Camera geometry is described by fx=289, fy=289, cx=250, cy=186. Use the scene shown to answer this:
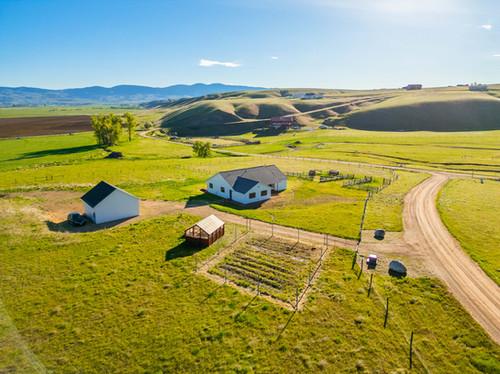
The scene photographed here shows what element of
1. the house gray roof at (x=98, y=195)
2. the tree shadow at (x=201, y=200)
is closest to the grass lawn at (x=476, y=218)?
the tree shadow at (x=201, y=200)

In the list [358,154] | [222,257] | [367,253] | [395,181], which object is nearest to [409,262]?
[367,253]

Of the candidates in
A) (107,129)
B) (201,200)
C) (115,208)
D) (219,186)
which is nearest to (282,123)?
(107,129)

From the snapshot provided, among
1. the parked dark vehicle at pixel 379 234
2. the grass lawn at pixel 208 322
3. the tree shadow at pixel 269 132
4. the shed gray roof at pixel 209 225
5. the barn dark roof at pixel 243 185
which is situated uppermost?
the tree shadow at pixel 269 132

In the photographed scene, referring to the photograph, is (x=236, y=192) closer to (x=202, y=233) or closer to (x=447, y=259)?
(x=202, y=233)

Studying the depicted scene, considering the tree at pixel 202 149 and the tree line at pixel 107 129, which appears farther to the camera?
the tree line at pixel 107 129

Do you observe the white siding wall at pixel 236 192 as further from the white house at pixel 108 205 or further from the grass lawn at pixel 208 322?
the grass lawn at pixel 208 322

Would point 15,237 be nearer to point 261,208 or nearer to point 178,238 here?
point 178,238
